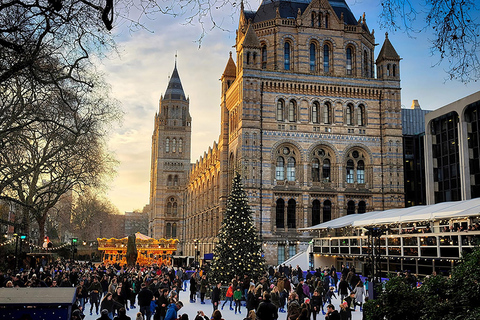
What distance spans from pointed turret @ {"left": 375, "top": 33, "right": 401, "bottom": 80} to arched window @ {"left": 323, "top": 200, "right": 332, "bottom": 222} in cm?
1306

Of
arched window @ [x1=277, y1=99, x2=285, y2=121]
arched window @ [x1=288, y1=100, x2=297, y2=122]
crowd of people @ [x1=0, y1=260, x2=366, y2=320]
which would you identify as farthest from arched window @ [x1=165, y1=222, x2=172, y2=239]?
crowd of people @ [x1=0, y1=260, x2=366, y2=320]

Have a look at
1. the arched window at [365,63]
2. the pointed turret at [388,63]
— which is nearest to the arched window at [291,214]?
the pointed turret at [388,63]

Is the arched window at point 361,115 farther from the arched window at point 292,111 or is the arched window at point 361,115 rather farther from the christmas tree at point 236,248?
the christmas tree at point 236,248

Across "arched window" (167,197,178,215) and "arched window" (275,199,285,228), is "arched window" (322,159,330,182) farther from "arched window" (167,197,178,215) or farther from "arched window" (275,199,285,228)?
"arched window" (167,197,178,215)

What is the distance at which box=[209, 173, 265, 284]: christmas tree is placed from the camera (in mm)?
28891

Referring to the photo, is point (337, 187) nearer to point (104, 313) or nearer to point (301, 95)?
point (301, 95)

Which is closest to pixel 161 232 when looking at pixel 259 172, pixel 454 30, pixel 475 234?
pixel 259 172

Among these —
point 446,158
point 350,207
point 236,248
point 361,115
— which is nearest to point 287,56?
point 361,115

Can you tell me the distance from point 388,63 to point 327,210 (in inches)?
601

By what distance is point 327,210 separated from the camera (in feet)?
156

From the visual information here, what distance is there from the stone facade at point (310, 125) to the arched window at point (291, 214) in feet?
0.29

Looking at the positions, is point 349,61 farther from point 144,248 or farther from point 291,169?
point 144,248

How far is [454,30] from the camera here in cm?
561

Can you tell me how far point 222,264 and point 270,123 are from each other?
66.5ft
